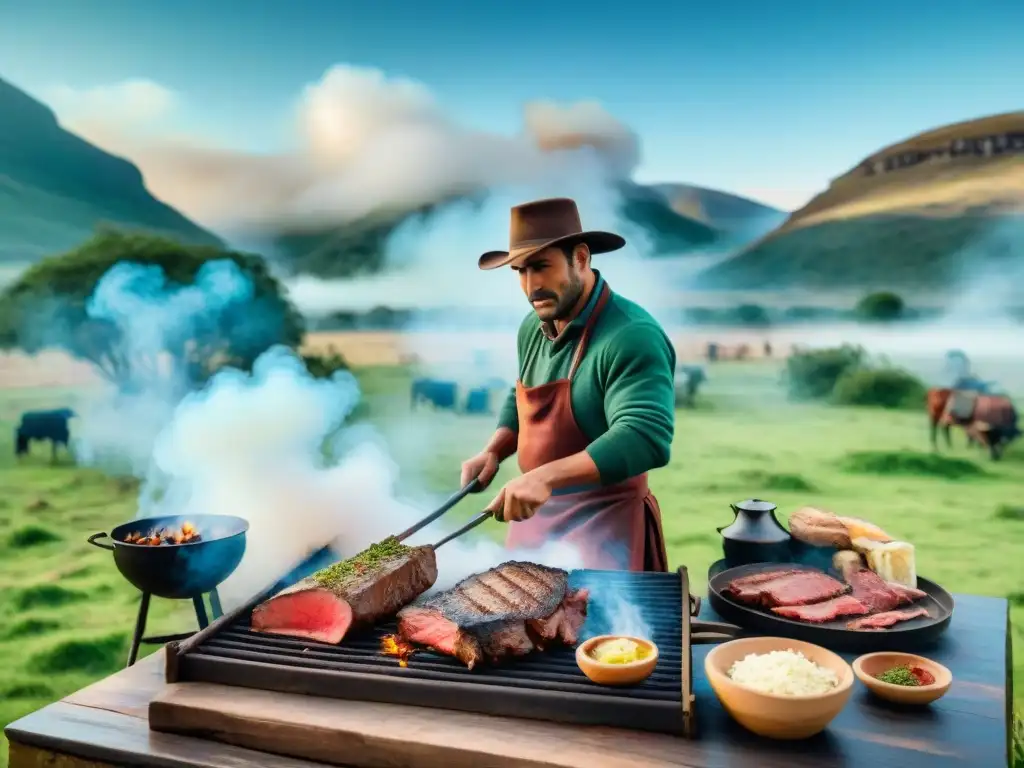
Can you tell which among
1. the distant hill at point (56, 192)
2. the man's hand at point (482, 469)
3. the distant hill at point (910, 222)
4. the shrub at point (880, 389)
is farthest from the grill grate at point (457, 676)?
the distant hill at point (56, 192)

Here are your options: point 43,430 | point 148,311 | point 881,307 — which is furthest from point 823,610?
point 148,311

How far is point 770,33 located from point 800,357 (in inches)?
167

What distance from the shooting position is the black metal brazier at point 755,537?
10.6 ft

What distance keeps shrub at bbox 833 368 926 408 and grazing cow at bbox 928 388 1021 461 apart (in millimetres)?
239

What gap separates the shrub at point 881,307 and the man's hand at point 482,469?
8.25m

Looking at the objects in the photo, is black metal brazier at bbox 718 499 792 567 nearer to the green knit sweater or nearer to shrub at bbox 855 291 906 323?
the green knit sweater

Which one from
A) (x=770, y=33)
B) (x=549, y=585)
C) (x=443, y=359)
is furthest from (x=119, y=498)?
(x=770, y=33)

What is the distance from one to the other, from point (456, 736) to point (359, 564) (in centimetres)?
91

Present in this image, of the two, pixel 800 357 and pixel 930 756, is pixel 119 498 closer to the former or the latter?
pixel 800 357

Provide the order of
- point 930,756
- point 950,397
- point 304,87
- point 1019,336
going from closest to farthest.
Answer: point 930,756 < point 1019,336 < point 950,397 < point 304,87

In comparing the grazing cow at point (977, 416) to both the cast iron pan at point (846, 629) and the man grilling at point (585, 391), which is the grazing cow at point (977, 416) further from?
the cast iron pan at point (846, 629)

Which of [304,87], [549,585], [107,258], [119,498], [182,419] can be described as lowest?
[119,498]

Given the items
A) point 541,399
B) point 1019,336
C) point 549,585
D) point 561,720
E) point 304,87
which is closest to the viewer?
point 561,720

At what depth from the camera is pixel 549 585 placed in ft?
8.71
